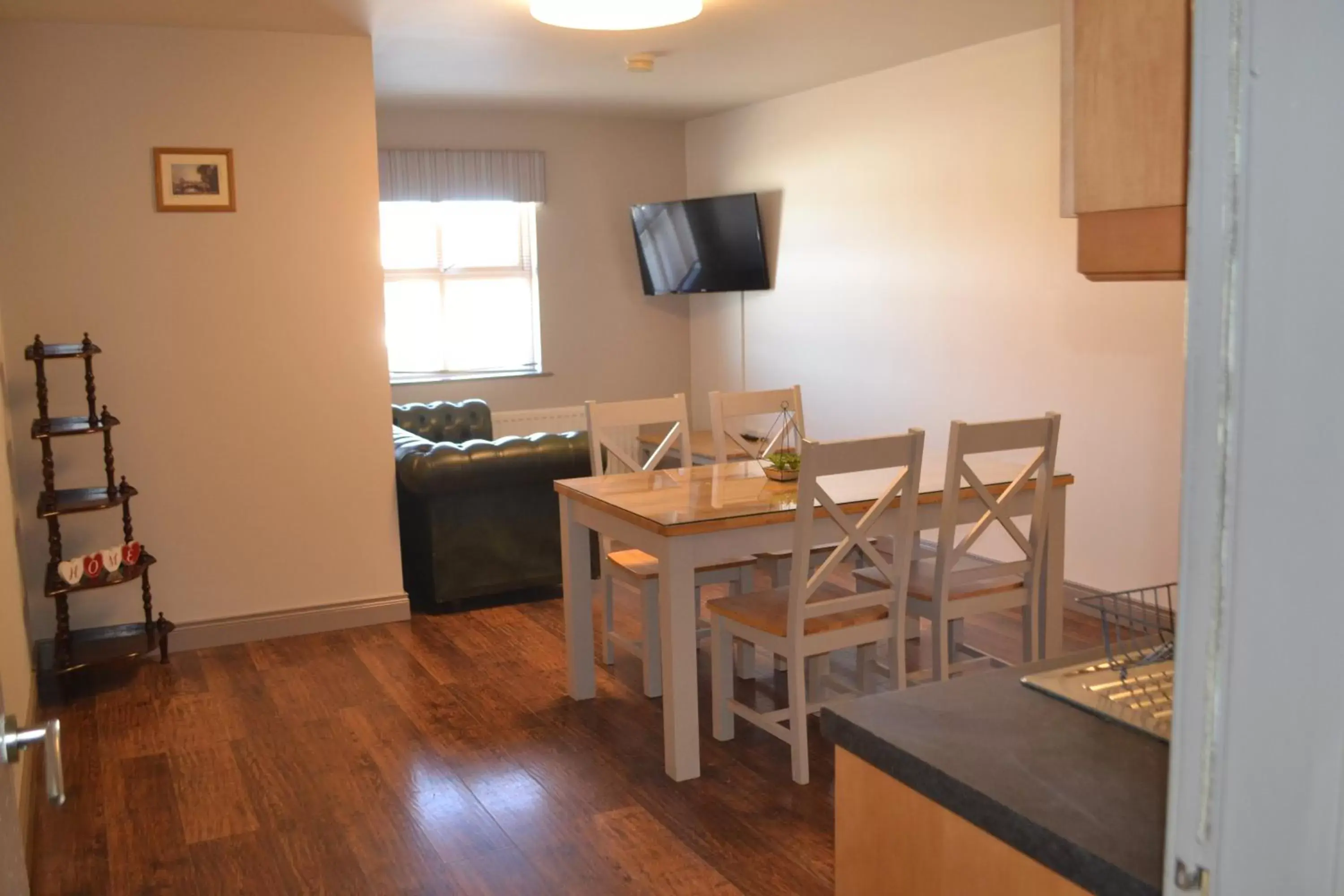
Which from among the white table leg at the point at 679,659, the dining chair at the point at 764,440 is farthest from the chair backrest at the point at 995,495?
the white table leg at the point at 679,659

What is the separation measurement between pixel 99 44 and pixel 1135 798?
4588 mm

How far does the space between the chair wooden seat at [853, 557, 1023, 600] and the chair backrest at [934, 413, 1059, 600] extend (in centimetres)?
3

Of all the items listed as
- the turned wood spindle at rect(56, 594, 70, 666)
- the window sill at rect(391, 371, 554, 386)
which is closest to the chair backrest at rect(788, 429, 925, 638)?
the turned wood spindle at rect(56, 594, 70, 666)

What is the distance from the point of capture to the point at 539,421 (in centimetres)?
778

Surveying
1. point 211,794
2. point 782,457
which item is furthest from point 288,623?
point 782,457

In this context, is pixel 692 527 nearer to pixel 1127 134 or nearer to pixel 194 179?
pixel 1127 134

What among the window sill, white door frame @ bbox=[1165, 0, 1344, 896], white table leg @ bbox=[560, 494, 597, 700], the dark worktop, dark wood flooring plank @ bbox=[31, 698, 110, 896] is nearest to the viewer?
white door frame @ bbox=[1165, 0, 1344, 896]

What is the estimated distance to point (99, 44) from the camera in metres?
4.43

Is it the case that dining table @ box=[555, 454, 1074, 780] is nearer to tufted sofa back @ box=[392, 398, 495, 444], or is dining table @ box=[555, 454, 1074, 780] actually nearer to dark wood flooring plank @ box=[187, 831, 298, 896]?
dark wood flooring plank @ box=[187, 831, 298, 896]

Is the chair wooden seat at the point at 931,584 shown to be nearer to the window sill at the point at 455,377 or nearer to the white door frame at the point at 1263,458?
the white door frame at the point at 1263,458

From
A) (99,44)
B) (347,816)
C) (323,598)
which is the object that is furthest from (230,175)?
(347,816)

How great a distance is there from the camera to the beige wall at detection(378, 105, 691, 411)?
7.57 m

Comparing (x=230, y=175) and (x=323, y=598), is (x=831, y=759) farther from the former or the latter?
(x=230, y=175)

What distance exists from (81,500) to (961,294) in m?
3.93
